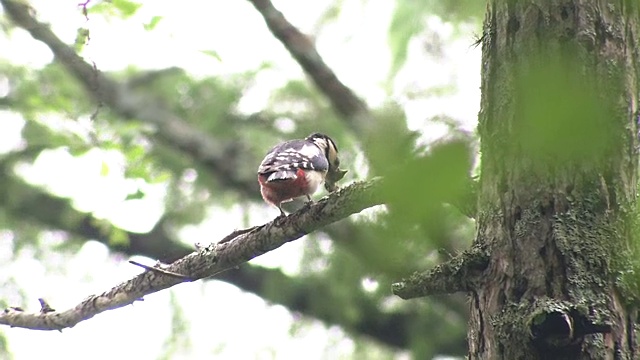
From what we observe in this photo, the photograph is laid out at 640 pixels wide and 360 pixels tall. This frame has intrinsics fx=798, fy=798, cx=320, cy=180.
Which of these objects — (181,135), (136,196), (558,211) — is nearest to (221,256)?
(136,196)

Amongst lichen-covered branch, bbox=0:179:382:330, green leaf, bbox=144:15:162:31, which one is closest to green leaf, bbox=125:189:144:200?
lichen-covered branch, bbox=0:179:382:330

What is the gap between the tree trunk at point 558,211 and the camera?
3.29 ft

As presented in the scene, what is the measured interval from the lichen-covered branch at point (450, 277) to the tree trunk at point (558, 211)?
1 cm

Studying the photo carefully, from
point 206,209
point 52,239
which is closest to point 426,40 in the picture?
point 206,209

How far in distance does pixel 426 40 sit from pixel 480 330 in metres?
2.43

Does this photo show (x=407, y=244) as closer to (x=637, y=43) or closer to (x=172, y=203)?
(x=637, y=43)

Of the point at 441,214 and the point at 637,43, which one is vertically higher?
the point at 637,43

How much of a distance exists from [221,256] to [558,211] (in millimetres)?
728

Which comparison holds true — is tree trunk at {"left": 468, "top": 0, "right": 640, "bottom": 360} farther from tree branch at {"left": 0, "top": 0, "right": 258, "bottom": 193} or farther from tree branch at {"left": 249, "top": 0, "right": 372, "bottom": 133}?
tree branch at {"left": 0, "top": 0, "right": 258, "bottom": 193}

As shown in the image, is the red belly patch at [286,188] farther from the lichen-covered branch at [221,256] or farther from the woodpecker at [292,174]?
the lichen-covered branch at [221,256]

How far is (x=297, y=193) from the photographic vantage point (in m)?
2.19

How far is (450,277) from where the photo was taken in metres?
1.13

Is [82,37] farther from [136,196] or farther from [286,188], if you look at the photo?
[286,188]

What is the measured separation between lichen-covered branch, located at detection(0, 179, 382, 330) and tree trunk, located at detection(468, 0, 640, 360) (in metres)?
0.22
